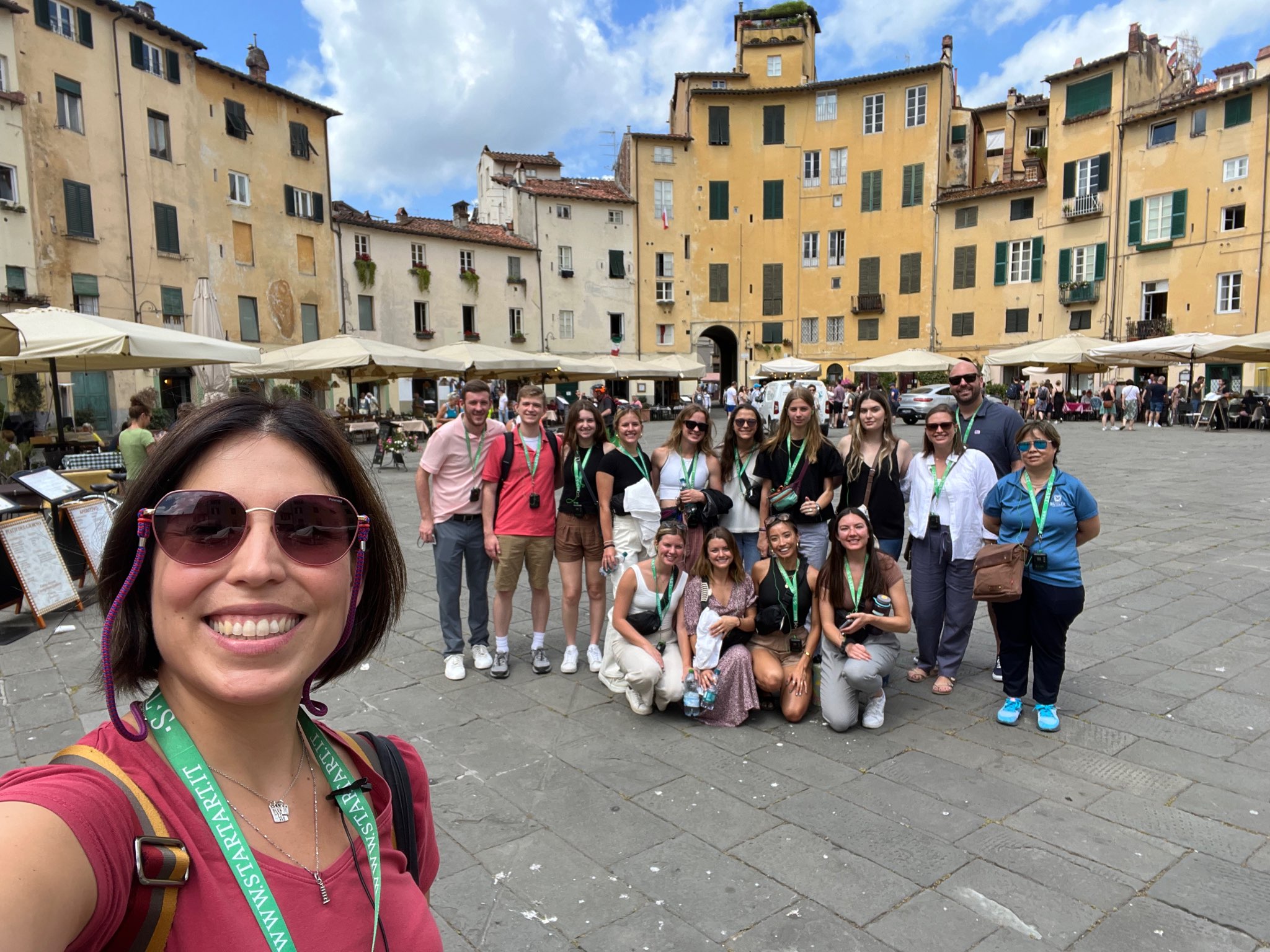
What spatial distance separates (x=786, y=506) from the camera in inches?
202

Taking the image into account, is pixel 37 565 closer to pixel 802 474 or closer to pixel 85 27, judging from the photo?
pixel 802 474

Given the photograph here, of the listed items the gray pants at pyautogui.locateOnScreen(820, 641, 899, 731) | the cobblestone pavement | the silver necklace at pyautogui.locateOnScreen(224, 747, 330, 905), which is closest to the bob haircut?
the silver necklace at pyautogui.locateOnScreen(224, 747, 330, 905)

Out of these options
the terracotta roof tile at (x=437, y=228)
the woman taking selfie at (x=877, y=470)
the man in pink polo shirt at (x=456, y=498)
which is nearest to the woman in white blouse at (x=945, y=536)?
the woman taking selfie at (x=877, y=470)

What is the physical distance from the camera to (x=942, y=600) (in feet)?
16.1

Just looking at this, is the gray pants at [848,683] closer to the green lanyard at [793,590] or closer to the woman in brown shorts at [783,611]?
the woman in brown shorts at [783,611]

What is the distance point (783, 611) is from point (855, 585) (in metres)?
0.43

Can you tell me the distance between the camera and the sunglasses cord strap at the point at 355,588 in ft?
4.11

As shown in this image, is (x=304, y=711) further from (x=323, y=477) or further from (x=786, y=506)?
(x=786, y=506)

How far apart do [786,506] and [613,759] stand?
199cm

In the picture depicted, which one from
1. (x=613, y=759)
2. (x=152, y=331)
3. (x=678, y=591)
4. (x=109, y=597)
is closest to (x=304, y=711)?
(x=109, y=597)

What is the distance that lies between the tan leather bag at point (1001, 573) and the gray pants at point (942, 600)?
56 centimetres

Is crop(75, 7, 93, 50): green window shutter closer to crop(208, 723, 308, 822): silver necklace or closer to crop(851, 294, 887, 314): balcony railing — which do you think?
crop(208, 723, 308, 822): silver necklace

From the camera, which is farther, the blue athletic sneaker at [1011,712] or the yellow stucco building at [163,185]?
the yellow stucco building at [163,185]

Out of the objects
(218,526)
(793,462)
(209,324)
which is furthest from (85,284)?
(218,526)
